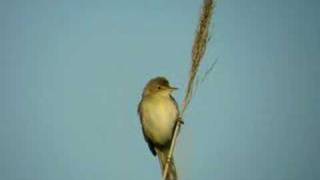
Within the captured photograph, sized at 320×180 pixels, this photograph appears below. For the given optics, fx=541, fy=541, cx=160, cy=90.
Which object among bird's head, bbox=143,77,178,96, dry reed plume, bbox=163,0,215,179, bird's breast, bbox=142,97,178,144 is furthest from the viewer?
bird's head, bbox=143,77,178,96

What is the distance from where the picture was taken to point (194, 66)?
3746 mm

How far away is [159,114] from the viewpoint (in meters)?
6.78

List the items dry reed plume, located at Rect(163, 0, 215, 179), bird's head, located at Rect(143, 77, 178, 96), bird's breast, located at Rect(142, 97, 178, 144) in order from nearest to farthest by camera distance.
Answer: dry reed plume, located at Rect(163, 0, 215, 179) < bird's breast, located at Rect(142, 97, 178, 144) < bird's head, located at Rect(143, 77, 178, 96)

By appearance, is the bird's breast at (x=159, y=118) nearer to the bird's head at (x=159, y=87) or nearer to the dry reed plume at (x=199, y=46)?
the bird's head at (x=159, y=87)

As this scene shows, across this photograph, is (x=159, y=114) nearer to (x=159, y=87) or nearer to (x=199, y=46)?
(x=159, y=87)

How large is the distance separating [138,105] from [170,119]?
759 mm

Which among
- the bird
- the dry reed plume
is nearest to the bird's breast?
the bird

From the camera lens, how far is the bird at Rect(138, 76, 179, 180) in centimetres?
672

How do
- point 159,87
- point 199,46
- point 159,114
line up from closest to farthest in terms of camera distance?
point 199,46
point 159,114
point 159,87

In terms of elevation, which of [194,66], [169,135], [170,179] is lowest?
[170,179]

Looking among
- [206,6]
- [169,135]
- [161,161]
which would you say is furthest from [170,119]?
[206,6]

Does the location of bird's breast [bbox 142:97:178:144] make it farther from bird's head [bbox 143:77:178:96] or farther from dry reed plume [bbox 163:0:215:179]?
dry reed plume [bbox 163:0:215:179]

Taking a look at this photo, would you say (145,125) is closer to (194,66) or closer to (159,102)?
(159,102)

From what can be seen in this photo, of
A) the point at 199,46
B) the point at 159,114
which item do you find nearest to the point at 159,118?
the point at 159,114
